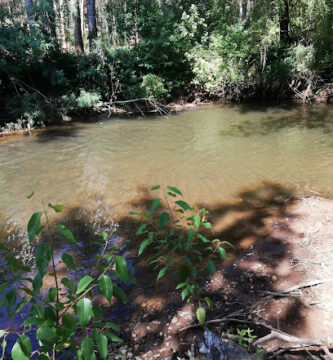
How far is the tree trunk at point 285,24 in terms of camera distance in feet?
39.2

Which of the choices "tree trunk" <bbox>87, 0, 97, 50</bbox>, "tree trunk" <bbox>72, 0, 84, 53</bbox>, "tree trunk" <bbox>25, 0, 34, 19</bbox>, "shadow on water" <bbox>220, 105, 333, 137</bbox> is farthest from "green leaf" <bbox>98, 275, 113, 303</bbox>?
"tree trunk" <bbox>87, 0, 97, 50</bbox>

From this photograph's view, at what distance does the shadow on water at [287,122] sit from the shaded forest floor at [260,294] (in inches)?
206

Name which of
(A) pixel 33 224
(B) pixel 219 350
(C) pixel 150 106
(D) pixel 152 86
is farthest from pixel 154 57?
(A) pixel 33 224

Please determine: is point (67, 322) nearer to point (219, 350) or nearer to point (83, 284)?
point (83, 284)

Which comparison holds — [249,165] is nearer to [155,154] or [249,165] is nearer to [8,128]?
→ [155,154]

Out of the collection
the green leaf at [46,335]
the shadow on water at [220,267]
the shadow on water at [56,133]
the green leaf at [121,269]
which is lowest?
the shadow on water at [220,267]

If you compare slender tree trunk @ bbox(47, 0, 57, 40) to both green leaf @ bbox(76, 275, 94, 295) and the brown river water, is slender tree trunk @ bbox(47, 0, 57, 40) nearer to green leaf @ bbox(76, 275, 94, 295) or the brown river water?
the brown river water

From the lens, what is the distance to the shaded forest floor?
95.1 inches

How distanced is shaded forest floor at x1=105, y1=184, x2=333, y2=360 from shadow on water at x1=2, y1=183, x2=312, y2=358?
10 mm

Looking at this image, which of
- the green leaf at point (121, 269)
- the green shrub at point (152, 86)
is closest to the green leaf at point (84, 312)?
the green leaf at point (121, 269)

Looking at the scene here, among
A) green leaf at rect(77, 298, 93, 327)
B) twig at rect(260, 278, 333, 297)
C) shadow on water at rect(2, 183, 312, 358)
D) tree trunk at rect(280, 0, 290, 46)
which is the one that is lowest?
shadow on water at rect(2, 183, 312, 358)

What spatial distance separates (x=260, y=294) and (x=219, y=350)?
111 centimetres

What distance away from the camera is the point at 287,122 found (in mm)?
10219

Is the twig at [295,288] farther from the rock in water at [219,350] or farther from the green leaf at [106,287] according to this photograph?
the green leaf at [106,287]
